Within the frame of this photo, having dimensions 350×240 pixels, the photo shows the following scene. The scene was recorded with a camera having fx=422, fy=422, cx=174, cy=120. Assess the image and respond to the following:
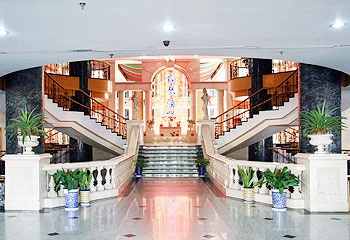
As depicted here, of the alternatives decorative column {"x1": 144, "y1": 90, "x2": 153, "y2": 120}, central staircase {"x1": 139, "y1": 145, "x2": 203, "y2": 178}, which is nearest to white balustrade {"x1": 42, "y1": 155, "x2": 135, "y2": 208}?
central staircase {"x1": 139, "y1": 145, "x2": 203, "y2": 178}

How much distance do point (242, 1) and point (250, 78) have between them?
12498 millimetres

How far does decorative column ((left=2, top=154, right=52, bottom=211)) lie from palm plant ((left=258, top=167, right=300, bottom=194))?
402 centimetres

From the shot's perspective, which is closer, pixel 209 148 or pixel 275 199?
pixel 275 199

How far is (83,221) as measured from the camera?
6.37 m

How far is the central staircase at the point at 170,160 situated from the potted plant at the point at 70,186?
5616mm

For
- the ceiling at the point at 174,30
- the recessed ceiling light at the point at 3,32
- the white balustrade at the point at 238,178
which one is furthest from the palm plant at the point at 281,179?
the recessed ceiling light at the point at 3,32

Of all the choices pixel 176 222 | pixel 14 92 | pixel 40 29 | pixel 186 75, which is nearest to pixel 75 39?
pixel 40 29

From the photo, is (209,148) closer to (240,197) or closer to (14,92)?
Answer: (240,197)

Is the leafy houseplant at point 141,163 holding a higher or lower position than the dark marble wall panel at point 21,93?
lower

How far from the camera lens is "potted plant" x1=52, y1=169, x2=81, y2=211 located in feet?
23.9

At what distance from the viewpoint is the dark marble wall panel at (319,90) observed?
8.98 metres

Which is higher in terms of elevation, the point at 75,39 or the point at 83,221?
the point at 75,39

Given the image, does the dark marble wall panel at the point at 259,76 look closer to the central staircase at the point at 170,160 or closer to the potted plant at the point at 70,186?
the central staircase at the point at 170,160

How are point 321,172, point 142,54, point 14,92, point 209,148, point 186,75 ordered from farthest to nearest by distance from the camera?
point 186,75, point 209,148, point 14,92, point 142,54, point 321,172
